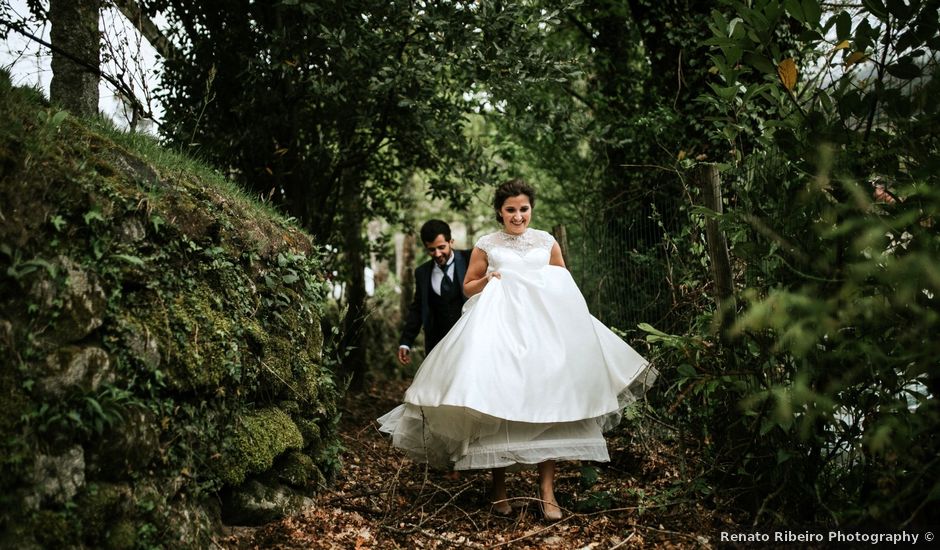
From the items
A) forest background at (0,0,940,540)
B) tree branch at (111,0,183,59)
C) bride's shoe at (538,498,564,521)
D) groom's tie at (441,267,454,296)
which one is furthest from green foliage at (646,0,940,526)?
tree branch at (111,0,183,59)

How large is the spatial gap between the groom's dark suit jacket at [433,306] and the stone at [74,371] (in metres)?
3.59

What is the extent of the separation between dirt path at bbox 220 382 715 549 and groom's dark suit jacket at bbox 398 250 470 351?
57.4 inches

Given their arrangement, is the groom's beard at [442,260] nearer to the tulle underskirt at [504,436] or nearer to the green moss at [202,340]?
the tulle underskirt at [504,436]

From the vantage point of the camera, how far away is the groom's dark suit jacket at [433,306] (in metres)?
6.23

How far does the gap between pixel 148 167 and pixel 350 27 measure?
2929 mm

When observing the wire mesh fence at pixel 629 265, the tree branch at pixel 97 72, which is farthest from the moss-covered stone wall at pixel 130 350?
the wire mesh fence at pixel 629 265

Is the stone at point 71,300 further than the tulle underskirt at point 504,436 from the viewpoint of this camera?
No

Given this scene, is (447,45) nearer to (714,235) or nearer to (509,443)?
(714,235)

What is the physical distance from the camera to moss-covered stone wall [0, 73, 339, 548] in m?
2.48

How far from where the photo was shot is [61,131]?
326cm

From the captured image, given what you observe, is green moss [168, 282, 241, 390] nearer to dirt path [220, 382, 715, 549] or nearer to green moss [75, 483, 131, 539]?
green moss [75, 483, 131, 539]

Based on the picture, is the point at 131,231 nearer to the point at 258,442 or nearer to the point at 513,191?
the point at 258,442

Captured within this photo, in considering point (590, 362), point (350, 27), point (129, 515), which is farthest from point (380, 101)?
point (129, 515)

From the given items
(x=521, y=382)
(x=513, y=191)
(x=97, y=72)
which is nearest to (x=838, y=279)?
(x=521, y=382)
